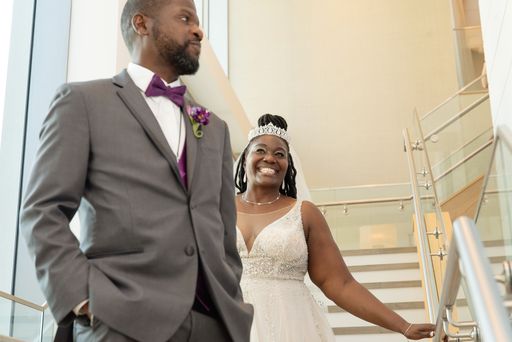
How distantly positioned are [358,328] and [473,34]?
5.27 metres

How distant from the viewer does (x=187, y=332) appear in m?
2.04

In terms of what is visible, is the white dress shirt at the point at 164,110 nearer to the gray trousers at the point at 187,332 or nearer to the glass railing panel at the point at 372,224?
the gray trousers at the point at 187,332

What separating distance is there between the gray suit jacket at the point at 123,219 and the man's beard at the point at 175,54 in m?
0.15

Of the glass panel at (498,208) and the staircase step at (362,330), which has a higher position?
the glass panel at (498,208)

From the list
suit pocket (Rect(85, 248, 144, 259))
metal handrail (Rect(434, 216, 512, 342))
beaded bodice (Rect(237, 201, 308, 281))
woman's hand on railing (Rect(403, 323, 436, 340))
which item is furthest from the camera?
beaded bodice (Rect(237, 201, 308, 281))

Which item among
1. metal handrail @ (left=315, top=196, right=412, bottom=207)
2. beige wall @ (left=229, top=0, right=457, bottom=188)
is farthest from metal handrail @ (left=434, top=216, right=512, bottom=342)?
beige wall @ (left=229, top=0, right=457, bottom=188)

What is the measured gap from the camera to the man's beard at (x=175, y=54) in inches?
94.1

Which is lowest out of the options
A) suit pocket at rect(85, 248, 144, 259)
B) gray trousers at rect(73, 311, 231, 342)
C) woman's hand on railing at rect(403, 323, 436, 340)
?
woman's hand on railing at rect(403, 323, 436, 340)

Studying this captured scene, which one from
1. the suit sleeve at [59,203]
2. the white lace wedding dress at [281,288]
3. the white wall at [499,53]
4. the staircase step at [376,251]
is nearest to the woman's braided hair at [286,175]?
the white lace wedding dress at [281,288]

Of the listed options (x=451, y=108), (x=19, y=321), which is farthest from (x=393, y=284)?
(x=19, y=321)

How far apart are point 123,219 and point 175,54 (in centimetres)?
59

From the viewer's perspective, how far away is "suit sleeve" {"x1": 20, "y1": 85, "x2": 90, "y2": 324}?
6.32 ft

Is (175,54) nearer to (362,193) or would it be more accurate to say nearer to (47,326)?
(47,326)

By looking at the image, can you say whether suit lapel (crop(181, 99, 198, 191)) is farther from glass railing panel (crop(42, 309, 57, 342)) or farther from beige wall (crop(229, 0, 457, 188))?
beige wall (crop(229, 0, 457, 188))
